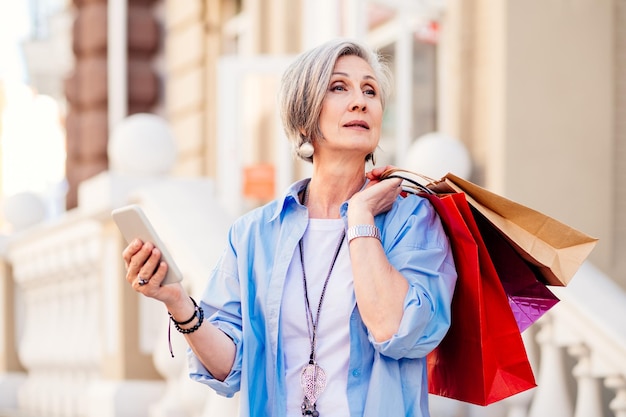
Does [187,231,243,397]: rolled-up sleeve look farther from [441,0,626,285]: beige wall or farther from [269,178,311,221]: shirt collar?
[441,0,626,285]: beige wall

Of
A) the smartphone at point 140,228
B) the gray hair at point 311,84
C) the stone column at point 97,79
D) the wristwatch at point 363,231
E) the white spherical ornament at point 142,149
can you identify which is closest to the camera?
the smartphone at point 140,228

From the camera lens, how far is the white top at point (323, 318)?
221cm

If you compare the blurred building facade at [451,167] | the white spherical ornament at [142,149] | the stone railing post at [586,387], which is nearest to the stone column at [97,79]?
the blurred building facade at [451,167]

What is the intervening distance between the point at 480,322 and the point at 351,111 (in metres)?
0.49

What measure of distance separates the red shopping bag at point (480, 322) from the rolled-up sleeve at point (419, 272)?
0.04m

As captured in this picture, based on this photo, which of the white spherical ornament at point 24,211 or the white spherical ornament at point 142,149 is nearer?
the white spherical ornament at point 142,149

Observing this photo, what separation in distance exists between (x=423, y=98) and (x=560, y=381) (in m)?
3.65

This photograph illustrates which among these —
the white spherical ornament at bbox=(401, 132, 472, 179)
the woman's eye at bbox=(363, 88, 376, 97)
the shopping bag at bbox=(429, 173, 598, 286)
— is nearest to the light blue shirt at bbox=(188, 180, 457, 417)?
the shopping bag at bbox=(429, 173, 598, 286)

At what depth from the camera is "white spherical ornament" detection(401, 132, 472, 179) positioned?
5.23 m

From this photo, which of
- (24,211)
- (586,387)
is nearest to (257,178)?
(24,211)

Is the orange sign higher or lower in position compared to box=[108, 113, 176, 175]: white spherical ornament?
lower

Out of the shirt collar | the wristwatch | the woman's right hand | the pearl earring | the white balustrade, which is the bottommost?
the white balustrade

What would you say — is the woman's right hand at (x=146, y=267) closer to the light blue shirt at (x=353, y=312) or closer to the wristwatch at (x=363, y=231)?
the light blue shirt at (x=353, y=312)

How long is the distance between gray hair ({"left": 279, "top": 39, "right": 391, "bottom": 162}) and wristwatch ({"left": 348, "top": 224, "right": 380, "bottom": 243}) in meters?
0.24
